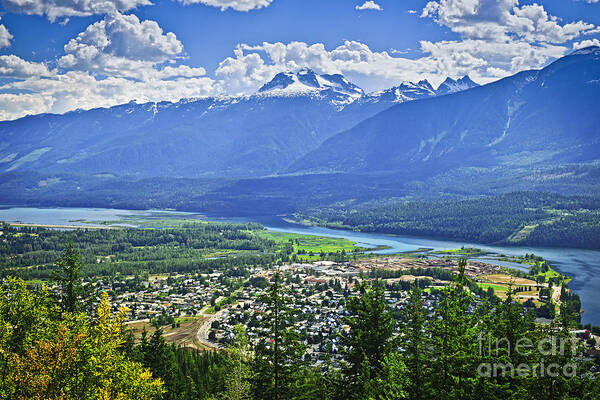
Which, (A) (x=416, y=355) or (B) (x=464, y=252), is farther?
(B) (x=464, y=252)

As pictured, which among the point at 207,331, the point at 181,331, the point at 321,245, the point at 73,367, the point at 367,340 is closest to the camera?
the point at 73,367

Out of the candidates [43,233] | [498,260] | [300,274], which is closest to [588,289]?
[498,260]

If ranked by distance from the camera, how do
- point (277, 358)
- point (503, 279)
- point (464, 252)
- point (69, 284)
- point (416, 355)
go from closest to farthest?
point (416, 355) < point (277, 358) < point (69, 284) < point (503, 279) < point (464, 252)

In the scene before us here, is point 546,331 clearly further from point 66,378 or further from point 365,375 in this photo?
point 66,378

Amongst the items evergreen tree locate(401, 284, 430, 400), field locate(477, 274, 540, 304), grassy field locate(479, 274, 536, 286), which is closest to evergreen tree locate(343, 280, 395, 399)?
evergreen tree locate(401, 284, 430, 400)

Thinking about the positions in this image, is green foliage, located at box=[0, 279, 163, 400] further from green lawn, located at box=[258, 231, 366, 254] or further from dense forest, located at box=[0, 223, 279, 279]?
green lawn, located at box=[258, 231, 366, 254]

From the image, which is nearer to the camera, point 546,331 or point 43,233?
point 546,331

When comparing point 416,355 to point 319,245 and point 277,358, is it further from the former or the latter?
point 319,245

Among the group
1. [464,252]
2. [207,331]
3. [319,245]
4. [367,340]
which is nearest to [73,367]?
[367,340]
